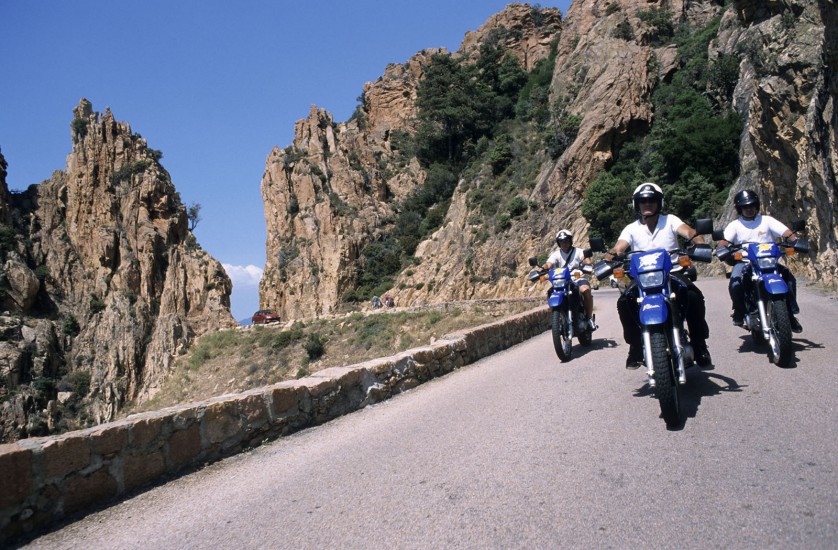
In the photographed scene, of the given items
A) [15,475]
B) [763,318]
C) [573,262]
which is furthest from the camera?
[573,262]

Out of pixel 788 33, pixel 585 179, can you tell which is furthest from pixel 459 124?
pixel 788 33

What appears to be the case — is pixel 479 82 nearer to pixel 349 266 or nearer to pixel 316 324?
pixel 349 266

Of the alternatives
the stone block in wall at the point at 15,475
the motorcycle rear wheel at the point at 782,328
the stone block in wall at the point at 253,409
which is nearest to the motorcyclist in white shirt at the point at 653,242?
the motorcycle rear wheel at the point at 782,328

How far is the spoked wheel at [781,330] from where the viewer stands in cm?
614

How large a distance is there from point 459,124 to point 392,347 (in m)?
38.9

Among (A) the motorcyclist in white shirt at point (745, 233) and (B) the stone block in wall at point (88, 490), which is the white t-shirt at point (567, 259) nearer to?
(A) the motorcyclist in white shirt at point (745, 233)

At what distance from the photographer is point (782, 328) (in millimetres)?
6152

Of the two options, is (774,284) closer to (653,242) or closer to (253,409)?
(653,242)

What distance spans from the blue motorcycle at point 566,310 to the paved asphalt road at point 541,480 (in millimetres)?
2117

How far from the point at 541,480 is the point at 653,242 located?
9.18 ft

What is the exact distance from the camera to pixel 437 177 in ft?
196

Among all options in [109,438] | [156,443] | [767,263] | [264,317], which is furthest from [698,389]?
[264,317]

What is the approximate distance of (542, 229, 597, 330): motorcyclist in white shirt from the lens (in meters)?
9.29

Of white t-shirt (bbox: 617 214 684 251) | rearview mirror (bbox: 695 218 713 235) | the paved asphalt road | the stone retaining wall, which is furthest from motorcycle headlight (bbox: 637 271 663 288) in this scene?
the stone retaining wall
